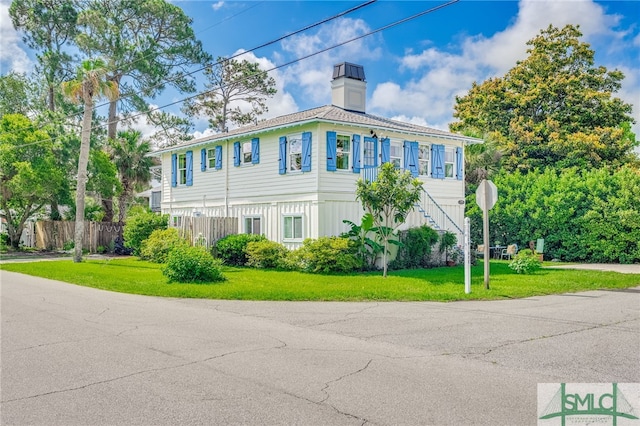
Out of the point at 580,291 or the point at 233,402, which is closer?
the point at 233,402

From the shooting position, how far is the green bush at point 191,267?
51.0 ft

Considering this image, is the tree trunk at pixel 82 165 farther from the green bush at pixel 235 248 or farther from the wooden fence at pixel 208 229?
the green bush at pixel 235 248

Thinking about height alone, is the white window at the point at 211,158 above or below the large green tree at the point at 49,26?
below

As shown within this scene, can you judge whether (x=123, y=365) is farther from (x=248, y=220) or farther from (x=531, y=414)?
(x=248, y=220)

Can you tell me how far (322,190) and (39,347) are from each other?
13.7 metres

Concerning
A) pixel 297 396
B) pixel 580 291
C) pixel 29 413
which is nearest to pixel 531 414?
pixel 297 396

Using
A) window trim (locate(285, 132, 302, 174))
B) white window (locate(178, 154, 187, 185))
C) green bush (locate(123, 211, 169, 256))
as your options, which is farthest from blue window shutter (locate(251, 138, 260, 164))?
green bush (locate(123, 211, 169, 256))

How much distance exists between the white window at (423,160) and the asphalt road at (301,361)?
12.4 meters

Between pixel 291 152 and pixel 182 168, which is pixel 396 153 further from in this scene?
pixel 182 168

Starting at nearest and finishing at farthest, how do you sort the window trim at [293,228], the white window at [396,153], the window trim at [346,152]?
the window trim at [293,228]
the window trim at [346,152]
the white window at [396,153]

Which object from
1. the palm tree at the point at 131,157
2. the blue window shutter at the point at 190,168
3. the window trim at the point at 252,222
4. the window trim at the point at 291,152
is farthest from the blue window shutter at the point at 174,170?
the window trim at the point at 291,152

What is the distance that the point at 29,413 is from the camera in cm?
498

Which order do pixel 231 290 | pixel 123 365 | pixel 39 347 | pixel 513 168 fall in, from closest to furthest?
1. pixel 123 365
2. pixel 39 347
3. pixel 231 290
4. pixel 513 168

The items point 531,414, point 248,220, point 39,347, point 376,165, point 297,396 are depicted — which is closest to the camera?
point 531,414
